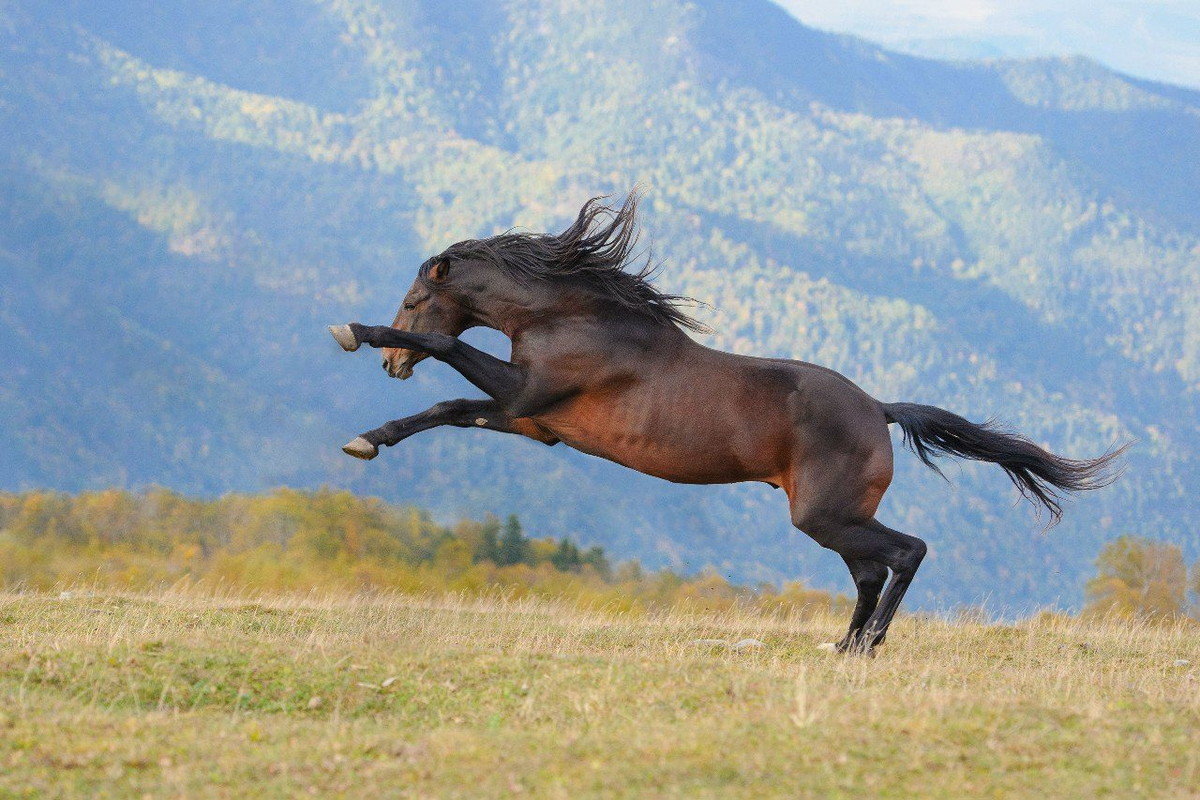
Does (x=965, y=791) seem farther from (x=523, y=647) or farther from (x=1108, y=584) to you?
(x=1108, y=584)

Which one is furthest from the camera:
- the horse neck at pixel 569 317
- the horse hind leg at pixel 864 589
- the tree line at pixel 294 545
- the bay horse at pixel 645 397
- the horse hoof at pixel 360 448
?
the tree line at pixel 294 545

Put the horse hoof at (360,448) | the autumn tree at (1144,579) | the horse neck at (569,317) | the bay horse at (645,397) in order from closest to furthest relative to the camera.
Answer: the horse hoof at (360,448)
the bay horse at (645,397)
the horse neck at (569,317)
the autumn tree at (1144,579)

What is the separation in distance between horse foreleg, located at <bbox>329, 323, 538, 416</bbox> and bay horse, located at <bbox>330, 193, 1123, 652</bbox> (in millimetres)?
12

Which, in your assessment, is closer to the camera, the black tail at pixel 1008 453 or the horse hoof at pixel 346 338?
the horse hoof at pixel 346 338

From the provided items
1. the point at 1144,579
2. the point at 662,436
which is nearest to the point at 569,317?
the point at 662,436

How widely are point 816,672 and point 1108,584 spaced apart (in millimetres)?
39482

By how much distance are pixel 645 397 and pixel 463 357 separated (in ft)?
4.74

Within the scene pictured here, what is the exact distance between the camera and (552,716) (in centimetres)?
734

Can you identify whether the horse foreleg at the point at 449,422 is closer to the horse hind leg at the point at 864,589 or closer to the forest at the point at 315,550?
the horse hind leg at the point at 864,589

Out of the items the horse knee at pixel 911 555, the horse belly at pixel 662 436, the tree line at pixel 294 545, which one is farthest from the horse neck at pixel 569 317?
the tree line at pixel 294 545

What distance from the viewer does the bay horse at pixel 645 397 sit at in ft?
34.2

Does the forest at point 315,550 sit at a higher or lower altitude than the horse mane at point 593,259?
lower

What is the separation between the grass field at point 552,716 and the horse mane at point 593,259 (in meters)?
2.74

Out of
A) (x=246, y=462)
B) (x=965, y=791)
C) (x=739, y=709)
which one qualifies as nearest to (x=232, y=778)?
(x=739, y=709)
